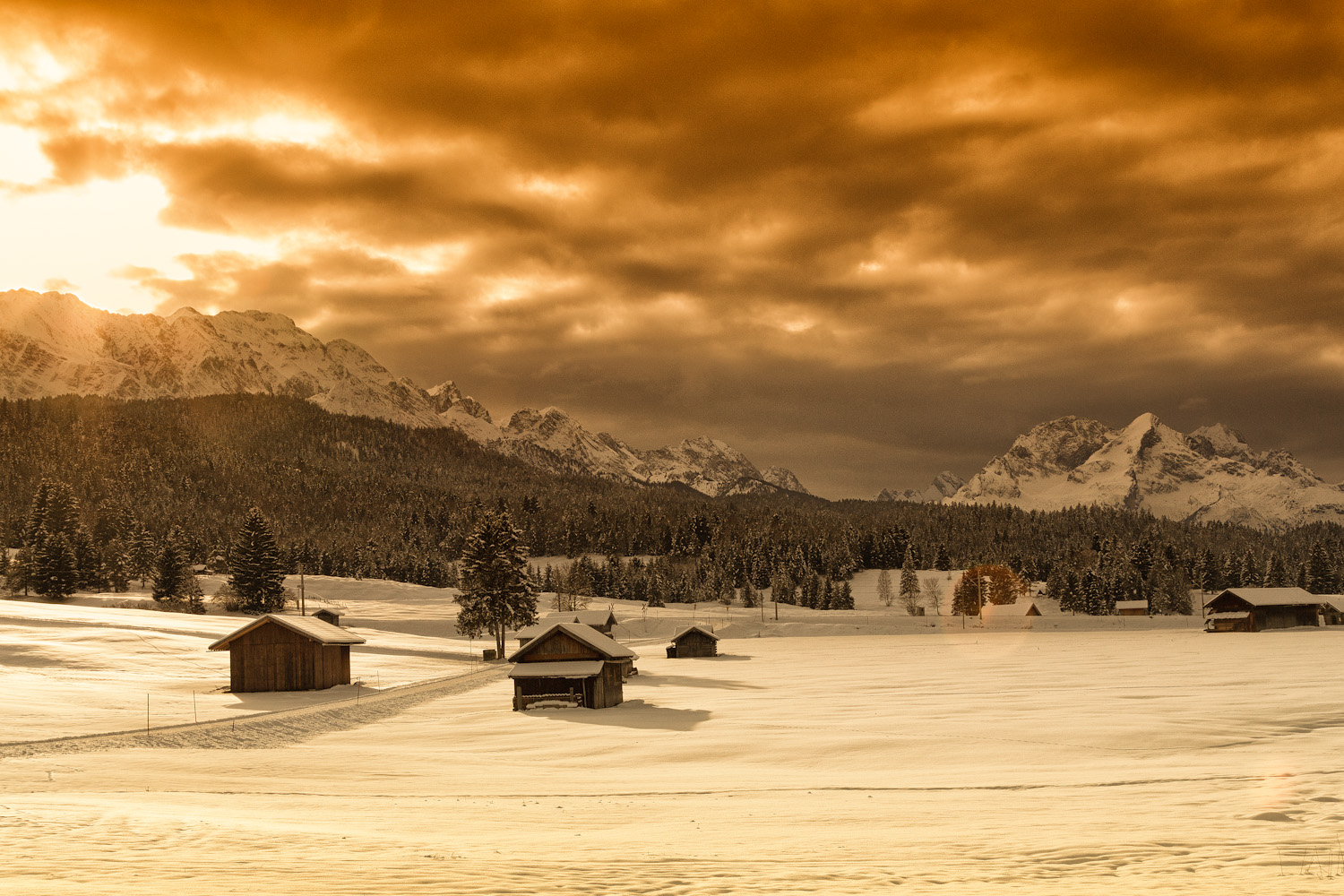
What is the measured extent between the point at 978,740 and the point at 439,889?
23.2m

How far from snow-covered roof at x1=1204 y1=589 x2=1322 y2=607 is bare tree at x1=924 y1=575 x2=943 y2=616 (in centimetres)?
5508

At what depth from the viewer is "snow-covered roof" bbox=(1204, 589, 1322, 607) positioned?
106875 millimetres

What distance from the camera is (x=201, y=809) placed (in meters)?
17.6

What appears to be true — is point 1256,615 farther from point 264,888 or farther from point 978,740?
point 264,888

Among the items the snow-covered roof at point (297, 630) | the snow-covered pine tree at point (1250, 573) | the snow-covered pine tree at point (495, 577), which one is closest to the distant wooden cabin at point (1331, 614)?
the snow-covered pine tree at point (1250, 573)

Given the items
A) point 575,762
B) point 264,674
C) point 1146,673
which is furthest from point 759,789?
point 1146,673

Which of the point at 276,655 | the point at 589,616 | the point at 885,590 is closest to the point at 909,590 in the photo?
the point at 885,590

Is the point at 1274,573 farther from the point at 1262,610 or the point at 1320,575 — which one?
the point at 1262,610

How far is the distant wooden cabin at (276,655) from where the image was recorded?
48.8 metres

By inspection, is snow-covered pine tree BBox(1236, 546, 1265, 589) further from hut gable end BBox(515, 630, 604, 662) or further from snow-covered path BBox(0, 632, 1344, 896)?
hut gable end BBox(515, 630, 604, 662)

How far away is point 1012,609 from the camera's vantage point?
14638 centimetres

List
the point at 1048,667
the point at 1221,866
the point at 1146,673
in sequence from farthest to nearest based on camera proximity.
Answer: the point at 1048,667 → the point at 1146,673 → the point at 1221,866

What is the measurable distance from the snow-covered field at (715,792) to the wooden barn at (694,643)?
34873 mm

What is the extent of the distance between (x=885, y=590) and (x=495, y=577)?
11137cm
